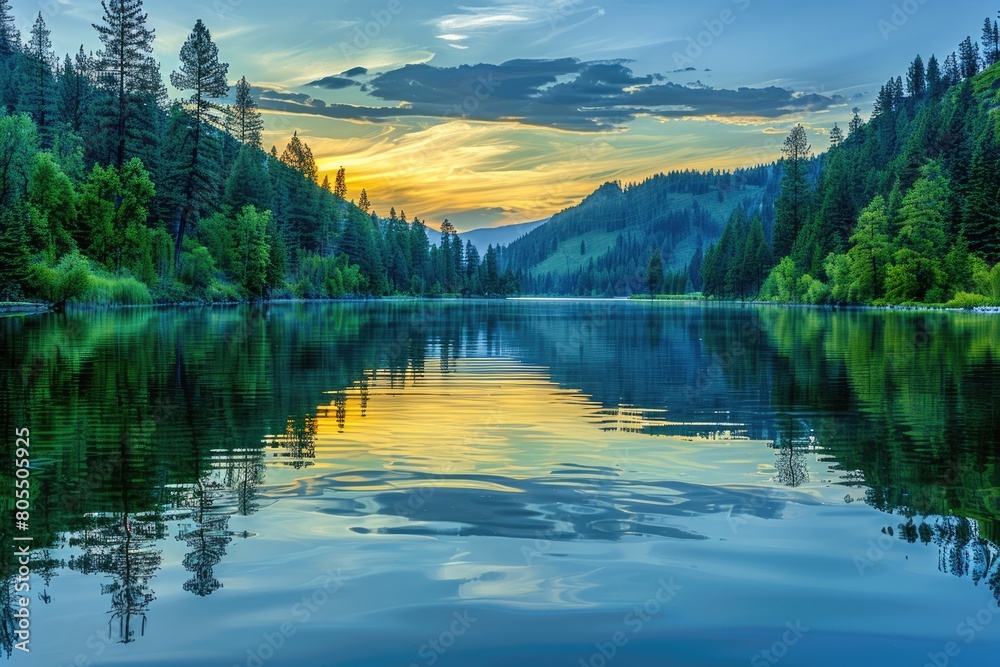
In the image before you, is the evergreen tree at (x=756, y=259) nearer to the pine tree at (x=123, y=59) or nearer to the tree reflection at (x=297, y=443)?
the pine tree at (x=123, y=59)

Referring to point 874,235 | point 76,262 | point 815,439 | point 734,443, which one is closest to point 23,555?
point 734,443

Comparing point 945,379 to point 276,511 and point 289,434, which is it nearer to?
point 289,434

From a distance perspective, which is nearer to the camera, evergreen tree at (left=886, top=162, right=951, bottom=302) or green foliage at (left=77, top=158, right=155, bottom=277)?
green foliage at (left=77, top=158, right=155, bottom=277)

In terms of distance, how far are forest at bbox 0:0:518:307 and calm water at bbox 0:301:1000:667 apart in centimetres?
5527

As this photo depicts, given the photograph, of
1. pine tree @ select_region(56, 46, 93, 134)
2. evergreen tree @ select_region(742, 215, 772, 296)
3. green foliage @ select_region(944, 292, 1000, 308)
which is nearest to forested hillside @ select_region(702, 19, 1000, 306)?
green foliage @ select_region(944, 292, 1000, 308)

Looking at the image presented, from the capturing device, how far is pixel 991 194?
116438mm

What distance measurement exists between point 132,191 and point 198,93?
19.9m

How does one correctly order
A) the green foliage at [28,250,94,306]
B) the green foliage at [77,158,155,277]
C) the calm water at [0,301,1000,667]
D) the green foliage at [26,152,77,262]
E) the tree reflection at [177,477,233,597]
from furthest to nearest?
1. the green foliage at [77,158,155,277]
2. the green foliage at [26,152,77,262]
3. the green foliage at [28,250,94,306]
4. the tree reflection at [177,477,233,597]
5. the calm water at [0,301,1000,667]

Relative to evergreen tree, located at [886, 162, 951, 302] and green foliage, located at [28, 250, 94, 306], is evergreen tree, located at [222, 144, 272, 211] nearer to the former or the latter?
green foliage, located at [28, 250, 94, 306]

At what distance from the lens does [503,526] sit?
421 inches

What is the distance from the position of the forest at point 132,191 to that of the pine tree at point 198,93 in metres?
0.12

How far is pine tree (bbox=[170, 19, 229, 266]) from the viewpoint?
99.2 metres

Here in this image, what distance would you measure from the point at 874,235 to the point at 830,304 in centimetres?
1522

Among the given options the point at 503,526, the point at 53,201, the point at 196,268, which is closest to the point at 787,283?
the point at 196,268
